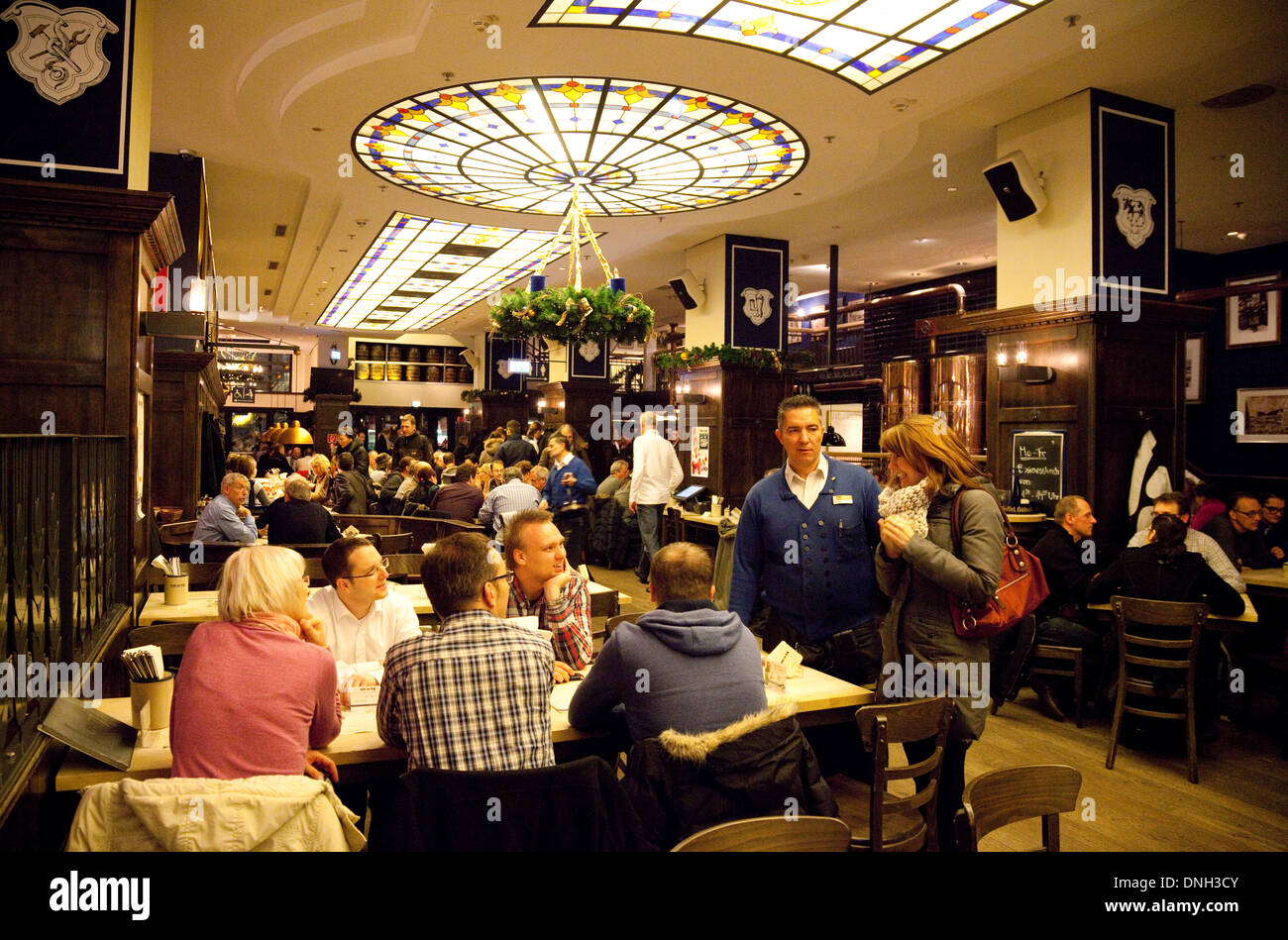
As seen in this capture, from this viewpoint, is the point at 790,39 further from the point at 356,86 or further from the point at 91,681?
the point at 91,681

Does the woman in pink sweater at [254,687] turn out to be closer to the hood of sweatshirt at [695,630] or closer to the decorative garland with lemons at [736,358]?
the hood of sweatshirt at [695,630]

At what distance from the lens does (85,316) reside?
4094 mm

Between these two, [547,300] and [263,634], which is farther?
[547,300]

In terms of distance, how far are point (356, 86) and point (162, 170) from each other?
116 inches

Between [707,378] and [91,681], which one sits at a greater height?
[707,378]

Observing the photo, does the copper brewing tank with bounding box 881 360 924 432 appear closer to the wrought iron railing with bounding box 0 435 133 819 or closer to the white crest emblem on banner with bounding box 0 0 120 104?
the white crest emblem on banner with bounding box 0 0 120 104

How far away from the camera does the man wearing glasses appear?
6.20 metres

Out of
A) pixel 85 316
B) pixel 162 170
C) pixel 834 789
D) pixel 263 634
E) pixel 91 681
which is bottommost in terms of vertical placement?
pixel 834 789

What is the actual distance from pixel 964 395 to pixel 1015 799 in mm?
8200

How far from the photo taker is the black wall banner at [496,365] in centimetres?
2220

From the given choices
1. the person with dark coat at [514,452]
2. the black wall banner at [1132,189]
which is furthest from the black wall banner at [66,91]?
the black wall banner at [1132,189]

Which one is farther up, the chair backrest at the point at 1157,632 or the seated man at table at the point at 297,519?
the seated man at table at the point at 297,519

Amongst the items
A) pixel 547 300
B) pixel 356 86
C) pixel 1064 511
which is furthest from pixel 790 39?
pixel 1064 511

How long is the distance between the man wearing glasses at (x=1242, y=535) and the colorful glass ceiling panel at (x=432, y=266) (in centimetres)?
841
